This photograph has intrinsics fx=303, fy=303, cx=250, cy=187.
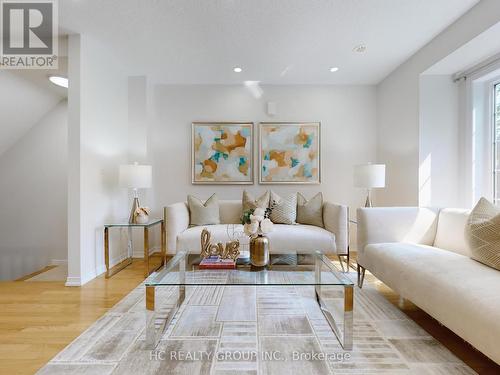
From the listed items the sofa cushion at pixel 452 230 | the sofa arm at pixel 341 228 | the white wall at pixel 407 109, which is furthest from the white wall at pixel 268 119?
the sofa cushion at pixel 452 230

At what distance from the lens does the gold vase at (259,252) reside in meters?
2.14

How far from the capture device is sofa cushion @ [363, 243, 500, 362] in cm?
136

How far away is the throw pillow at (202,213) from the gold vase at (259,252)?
5.19 ft

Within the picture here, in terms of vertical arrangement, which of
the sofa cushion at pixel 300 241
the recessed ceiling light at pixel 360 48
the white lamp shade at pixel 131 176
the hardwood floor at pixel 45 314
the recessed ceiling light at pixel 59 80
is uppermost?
the recessed ceiling light at pixel 360 48

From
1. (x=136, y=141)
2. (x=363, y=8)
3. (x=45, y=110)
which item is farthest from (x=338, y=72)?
(x=45, y=110)

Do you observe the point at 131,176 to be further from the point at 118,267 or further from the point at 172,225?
the point at 118,267

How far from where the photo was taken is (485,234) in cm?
194

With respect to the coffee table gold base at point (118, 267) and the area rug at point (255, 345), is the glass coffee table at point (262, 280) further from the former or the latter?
the coffee table gold base at point (118, 267)

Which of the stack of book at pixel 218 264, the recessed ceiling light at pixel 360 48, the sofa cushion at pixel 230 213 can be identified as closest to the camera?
the stack of book at pixel 218 264

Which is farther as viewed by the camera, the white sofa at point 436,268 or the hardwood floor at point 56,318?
the hardwood floor at point 56,318

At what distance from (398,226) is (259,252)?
55.4 inches

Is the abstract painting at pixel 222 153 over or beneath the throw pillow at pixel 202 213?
over

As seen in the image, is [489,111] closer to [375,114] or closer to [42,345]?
[375,114]

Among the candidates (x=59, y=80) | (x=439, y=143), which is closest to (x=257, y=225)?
(x=439, y=143)
